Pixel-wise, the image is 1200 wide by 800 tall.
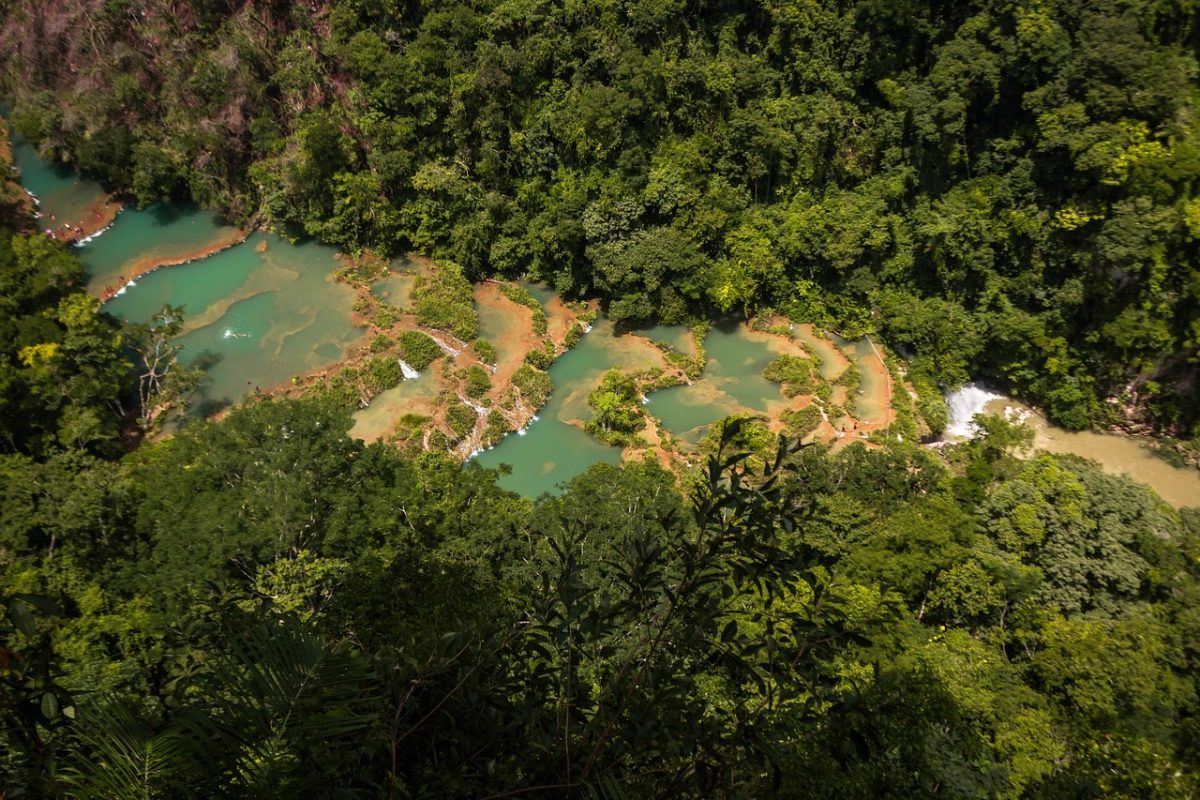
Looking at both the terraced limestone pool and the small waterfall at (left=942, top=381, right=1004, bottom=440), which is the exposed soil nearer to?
the terraced limestone pool

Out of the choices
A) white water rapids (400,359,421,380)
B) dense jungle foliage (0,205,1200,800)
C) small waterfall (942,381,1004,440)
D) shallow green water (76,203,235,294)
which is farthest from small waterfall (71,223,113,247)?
small waterfall (942,381,1004,440)

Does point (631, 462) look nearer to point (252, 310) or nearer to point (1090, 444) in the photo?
point (1090, 444)

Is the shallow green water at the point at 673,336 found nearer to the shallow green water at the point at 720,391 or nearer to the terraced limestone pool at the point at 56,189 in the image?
the shallow green water at the point at 720,391

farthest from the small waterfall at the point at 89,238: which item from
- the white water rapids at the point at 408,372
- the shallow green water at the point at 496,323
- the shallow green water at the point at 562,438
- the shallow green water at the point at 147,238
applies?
the shallow green water at the point at 562,438

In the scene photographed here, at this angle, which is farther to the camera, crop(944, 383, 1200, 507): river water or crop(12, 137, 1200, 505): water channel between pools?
crop(12, 137, 1200, 505): water channel between pools

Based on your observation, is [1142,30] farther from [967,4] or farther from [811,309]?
[811,309]

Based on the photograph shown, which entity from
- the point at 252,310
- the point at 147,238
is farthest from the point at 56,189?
the point at 252,310
